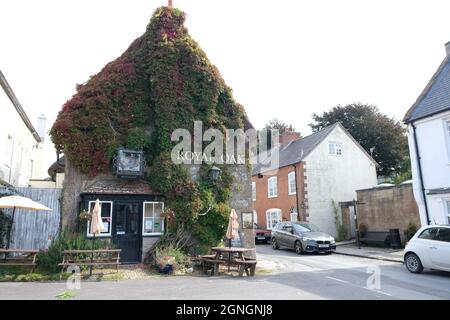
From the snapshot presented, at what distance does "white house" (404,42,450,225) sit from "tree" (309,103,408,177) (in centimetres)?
2173

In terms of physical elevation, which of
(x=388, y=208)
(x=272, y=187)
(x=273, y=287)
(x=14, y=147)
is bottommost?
(x=273, y=287)

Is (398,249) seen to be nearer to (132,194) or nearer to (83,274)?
(132,194)

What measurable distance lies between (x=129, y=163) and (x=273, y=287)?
740 centimetres

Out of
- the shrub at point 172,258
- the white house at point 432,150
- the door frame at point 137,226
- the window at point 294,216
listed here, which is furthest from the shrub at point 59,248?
the window at point 294,216

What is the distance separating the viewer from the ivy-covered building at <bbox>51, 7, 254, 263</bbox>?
1413 centimetres

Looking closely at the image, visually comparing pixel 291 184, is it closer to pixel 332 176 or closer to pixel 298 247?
pixel 332 176

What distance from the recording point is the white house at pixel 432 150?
15375mm

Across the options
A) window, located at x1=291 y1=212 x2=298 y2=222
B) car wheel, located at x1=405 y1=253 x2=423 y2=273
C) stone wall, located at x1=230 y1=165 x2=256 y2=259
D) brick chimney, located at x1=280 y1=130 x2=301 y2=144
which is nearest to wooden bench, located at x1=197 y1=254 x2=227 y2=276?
stone wall, located at x1=230 y1=165 x2=256 y2=259

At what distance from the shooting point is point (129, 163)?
1442 centimetres

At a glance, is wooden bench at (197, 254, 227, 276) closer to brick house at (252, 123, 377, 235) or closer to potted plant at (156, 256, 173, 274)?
potted plant at (156, 256, 173, 274)

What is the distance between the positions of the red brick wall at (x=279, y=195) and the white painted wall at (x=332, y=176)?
0.73m

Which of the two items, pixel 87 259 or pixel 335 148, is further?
pixel 335 148

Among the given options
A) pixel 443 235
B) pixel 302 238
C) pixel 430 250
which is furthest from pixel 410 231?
pixel 443 235

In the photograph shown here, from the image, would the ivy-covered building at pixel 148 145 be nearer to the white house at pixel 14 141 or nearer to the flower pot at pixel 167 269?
the flower pot at pixel 167 269
